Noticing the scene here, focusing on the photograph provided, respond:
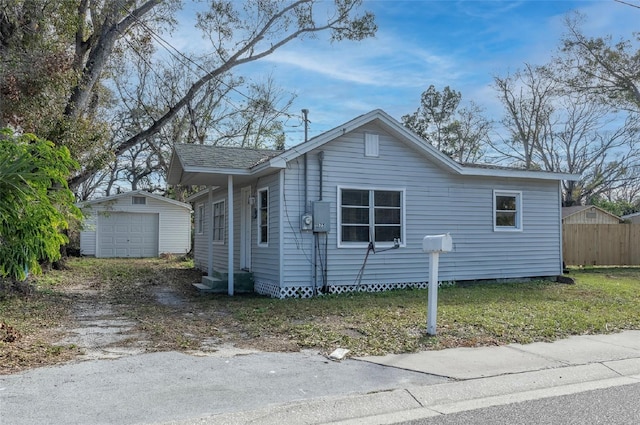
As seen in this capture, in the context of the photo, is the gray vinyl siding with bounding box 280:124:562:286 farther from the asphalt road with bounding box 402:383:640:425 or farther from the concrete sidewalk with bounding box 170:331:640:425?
the asphalt road with bounding box 402:383:640:425

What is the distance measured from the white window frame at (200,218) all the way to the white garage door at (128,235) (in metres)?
8.77

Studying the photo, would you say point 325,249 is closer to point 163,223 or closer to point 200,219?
point 200,219

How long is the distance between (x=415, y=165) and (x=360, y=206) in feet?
6.31

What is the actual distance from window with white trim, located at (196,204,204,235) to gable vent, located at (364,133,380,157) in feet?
28.1

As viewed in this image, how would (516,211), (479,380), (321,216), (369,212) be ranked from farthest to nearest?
1. (516,211)
2. (369,212)
3. (321,216)
4. (479,380)

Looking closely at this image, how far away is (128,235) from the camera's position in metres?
26.3

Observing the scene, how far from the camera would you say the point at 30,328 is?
7453 mm

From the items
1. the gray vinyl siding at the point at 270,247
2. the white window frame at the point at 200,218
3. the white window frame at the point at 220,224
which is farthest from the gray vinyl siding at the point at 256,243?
the white window frame at the point at 200,218

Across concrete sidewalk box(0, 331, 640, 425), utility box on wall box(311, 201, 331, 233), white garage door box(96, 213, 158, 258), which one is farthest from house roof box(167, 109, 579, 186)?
white garage door box(96, 213, 158, 258)

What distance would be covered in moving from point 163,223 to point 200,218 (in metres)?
9.11

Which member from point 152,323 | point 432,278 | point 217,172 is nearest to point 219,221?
point 217,172

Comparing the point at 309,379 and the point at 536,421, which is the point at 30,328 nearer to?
the point at 309,379

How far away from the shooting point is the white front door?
43.5ft

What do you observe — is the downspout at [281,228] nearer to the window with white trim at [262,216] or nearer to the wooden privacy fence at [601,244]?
the window with white trim at [262,216]
